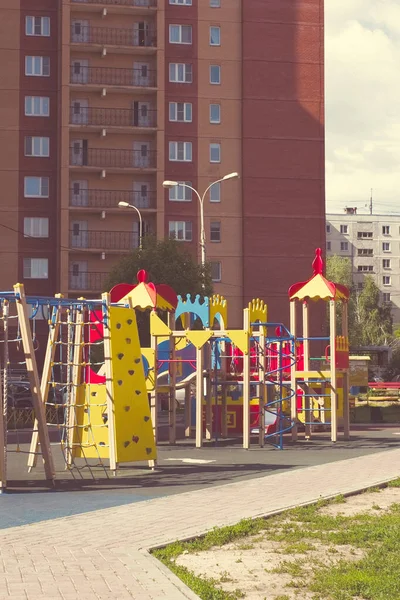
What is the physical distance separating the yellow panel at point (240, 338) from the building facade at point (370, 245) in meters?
123

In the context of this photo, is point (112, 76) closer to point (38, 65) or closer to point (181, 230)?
point (38, 65)

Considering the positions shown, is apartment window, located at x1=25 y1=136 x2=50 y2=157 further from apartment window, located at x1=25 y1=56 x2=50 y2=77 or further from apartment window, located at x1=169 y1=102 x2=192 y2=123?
apartment window, located at x1=169 y1=102 x2=192 y2=123

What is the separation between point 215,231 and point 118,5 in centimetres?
1477

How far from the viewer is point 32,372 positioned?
630 inches

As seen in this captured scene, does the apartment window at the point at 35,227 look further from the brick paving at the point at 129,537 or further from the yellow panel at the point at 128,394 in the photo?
the brick paving at the point at 129,537

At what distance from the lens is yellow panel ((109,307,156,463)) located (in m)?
17.6

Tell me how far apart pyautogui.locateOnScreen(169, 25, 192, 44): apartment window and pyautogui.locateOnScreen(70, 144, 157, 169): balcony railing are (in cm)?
704

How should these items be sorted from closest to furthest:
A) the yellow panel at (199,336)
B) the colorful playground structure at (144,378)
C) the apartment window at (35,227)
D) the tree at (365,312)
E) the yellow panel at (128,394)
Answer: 1. the colorful playground structure at (144,378)
2. the yellow panel at (128,394)
3. the yellow panel at (199,336)
4. the apartment window at (35,227)
5. the tree at (365,312)

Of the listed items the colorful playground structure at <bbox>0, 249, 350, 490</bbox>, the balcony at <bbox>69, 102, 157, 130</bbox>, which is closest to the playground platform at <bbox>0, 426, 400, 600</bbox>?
the colorful playground structure at <bbox>0, 249, 350, 490</bbox>

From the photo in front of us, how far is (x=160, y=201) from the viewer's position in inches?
2628

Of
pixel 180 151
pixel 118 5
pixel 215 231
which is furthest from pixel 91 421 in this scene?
pixel 118 5

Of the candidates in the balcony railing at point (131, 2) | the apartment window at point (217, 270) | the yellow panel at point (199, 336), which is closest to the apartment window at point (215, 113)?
the balcony railing at point (131, 2)

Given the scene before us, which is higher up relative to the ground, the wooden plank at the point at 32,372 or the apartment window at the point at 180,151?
the apartment window at the point at 180,151

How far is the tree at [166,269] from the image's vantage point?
48906mm
